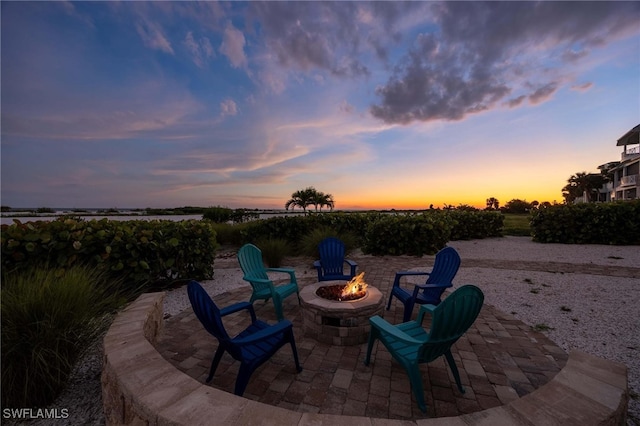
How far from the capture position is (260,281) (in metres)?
3.49

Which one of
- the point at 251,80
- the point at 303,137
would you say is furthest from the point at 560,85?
the point at 251,80

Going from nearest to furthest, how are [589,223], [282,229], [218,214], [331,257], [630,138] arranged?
[331,257] < [589,223] < [282,229] < [218,214] < [630,138]

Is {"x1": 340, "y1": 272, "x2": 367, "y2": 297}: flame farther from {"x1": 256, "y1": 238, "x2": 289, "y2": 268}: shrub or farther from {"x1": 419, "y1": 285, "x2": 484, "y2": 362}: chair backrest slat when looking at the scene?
{"x1": 256, "y1": 238, "x2": 289, "y2": 268}: shrub

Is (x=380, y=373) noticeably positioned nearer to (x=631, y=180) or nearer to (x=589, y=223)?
(x=589, y=223)

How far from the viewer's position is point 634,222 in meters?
9.16

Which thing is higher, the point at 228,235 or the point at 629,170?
the point at 629,170

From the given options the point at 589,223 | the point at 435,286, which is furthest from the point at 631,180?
the point at 435,286

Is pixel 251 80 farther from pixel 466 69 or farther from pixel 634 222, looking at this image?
pixel 634 222

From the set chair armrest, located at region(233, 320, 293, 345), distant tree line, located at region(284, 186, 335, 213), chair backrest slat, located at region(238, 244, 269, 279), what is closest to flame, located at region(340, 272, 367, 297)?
chair armrest, located at region(233, 320, 293, 345)

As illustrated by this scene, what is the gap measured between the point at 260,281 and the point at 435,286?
239cm

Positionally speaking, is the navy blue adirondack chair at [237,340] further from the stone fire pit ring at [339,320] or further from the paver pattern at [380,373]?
the stone fire pit ring at [339,320]

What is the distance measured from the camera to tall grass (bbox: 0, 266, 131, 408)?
1869 millimetres

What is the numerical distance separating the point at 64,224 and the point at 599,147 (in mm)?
16739

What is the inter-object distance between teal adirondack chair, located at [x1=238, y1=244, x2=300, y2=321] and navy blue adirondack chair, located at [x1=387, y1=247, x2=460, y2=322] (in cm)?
156
